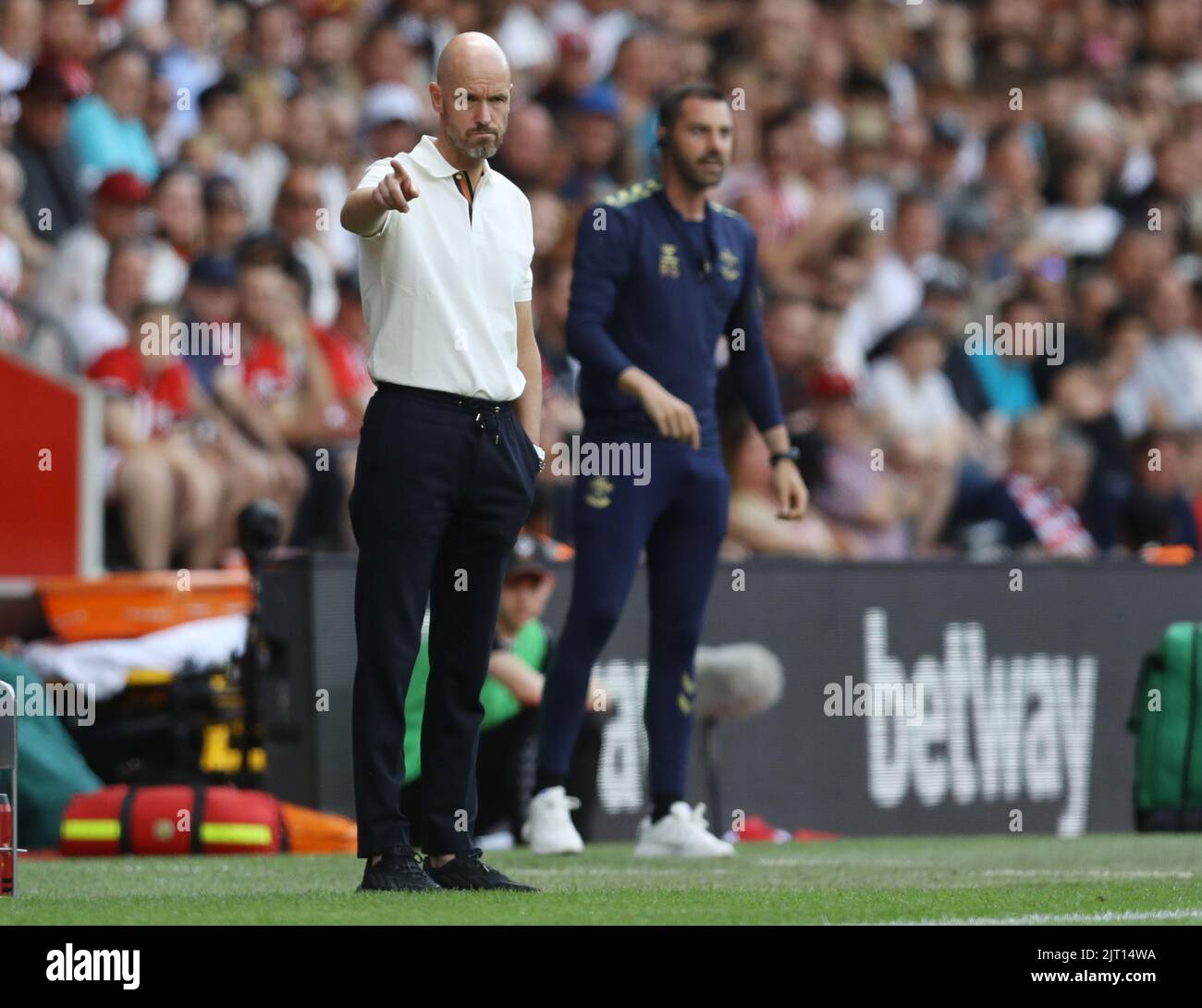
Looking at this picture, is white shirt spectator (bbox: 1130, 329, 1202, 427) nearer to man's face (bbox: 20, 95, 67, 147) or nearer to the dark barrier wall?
the dark barrier wall

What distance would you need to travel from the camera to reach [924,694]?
434 inches

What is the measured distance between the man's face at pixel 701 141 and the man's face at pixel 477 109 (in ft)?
7.96

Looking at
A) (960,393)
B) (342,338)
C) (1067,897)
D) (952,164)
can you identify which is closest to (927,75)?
(952,164)

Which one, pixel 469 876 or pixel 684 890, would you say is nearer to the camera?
pixel 469 876

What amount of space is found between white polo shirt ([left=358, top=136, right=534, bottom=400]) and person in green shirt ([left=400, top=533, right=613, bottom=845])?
140 inches

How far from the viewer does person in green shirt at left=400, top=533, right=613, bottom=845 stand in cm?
970

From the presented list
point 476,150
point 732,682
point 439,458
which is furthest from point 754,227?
point 439,458

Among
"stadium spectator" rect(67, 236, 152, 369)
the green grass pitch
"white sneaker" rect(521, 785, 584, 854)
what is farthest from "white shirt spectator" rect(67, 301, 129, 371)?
"white sneaker" rect(521, 785, 584, 854)

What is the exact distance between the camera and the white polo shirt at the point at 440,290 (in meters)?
5.91

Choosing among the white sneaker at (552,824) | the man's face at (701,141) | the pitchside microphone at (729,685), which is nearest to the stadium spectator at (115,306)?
the pitchside microphone at (729,685)

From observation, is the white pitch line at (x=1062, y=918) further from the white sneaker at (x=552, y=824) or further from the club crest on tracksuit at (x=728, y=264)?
the club crest on tracksuit at (x=728, y=264)

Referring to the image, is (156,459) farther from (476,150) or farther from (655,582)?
(476,150)

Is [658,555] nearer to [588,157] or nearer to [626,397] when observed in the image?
[626,397]

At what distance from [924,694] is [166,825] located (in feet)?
12.5
